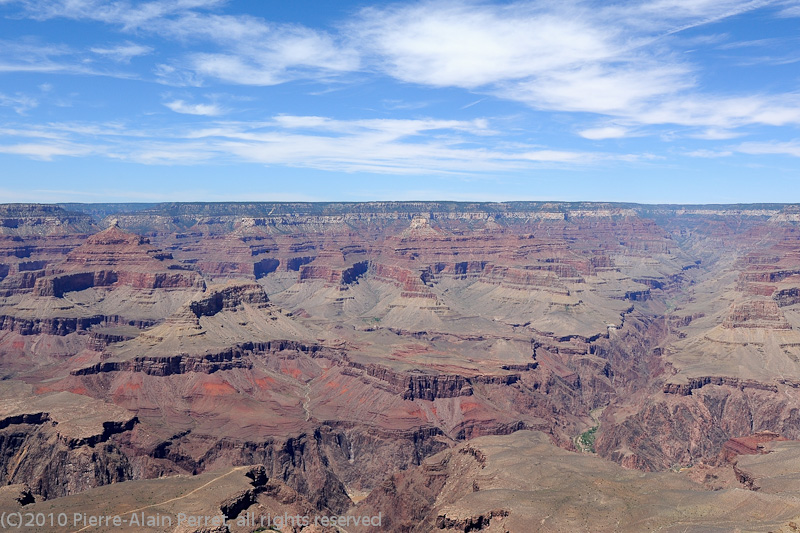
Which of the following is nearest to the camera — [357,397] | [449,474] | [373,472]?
[449,474]

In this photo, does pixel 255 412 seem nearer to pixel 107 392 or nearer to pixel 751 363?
pixel 107 392

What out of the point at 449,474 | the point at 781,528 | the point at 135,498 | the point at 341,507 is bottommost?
the point at 341,507

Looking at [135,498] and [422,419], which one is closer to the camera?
[135,498]

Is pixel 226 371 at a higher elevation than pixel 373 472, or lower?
higher

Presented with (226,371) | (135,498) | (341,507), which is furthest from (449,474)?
(226,371)

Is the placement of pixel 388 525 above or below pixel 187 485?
below

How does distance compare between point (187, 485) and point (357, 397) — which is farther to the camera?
point (357, 397)

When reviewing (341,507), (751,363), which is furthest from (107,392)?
(751,363)

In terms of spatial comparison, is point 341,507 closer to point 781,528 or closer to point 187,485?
point 187,485

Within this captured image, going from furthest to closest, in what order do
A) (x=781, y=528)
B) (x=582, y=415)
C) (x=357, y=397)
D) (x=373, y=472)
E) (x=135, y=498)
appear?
(x=582, y=415)
(x=357, y=397)
(x=373, y=472)
(x=135, y=498)
(x=781, y=528)
